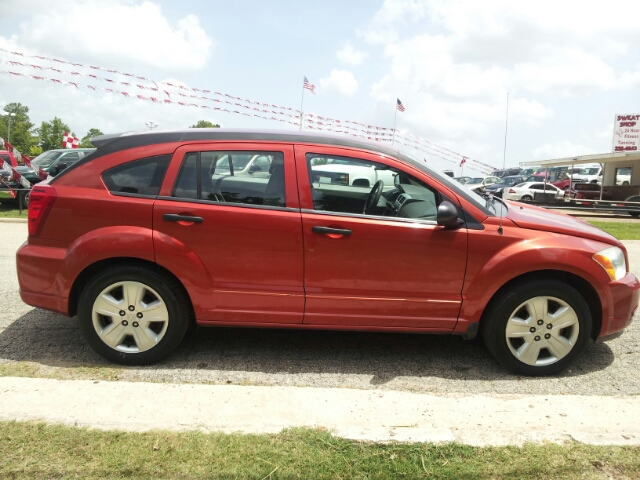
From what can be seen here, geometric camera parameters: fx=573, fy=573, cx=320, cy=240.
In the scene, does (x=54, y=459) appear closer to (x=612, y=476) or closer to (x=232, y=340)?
(x=232, y=340)

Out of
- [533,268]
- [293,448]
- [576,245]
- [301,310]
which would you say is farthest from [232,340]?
[576,245]

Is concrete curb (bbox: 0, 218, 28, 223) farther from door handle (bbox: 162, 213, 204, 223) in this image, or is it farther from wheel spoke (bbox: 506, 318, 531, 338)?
wheel spoke (bbox: 506, 318, 531, 338)

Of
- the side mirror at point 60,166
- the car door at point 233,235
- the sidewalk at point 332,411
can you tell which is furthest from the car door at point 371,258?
the side mirror at point 60,166

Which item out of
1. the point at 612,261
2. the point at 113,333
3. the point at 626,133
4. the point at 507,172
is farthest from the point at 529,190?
the point at 113,333

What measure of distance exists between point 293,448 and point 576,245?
97.6 inches

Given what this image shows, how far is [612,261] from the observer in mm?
4148

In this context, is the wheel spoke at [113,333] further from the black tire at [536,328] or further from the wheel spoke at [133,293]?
the black tire at [536,328]

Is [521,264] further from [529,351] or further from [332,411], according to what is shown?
[332,411]

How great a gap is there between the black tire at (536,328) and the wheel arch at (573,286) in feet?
0.10

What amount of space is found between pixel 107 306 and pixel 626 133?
32.4m

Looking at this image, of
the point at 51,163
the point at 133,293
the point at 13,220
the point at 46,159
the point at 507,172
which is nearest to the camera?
the point at 133,293

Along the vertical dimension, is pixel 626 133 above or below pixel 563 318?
above

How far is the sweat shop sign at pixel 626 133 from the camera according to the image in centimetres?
3015

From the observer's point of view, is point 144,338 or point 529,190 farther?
point 529,190
